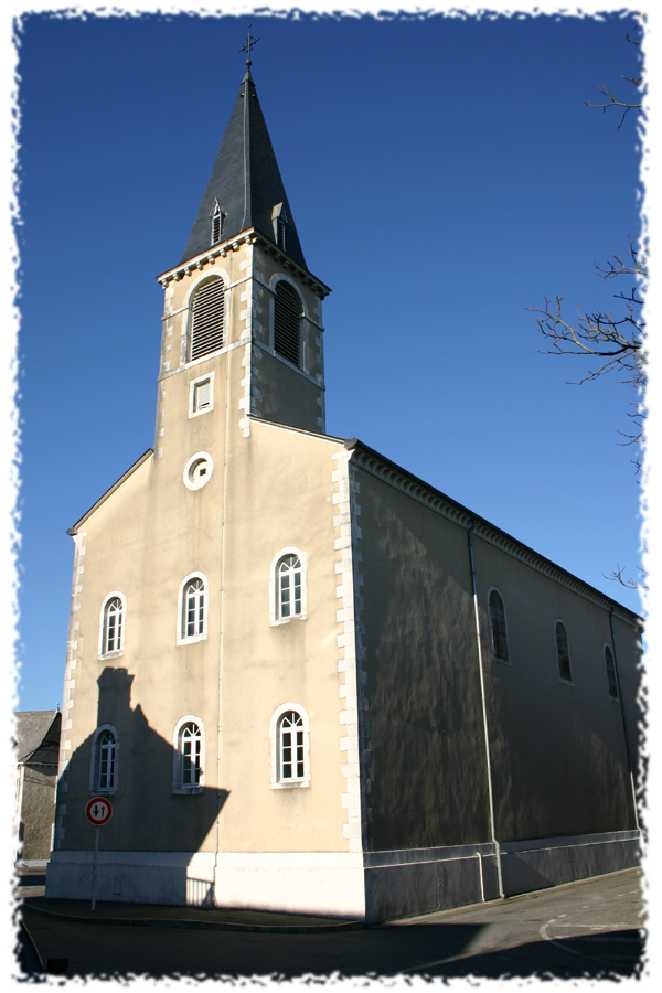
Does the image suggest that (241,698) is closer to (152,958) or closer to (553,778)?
(152,958)

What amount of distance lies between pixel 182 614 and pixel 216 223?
11870 millimetres

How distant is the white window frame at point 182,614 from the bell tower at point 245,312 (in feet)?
12.5

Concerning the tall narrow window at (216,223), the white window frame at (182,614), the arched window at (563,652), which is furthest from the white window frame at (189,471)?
the arched window at (563,652)

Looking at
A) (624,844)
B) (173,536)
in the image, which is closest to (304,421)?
(173,536)

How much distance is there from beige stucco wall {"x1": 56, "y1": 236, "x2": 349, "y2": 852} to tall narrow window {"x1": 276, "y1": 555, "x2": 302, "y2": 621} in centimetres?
32

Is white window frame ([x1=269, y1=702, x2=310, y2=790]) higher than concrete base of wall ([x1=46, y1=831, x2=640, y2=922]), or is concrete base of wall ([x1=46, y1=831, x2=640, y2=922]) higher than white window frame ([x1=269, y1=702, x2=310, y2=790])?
white window frame ([x1=269, y1=702, x2=310, y2=790])

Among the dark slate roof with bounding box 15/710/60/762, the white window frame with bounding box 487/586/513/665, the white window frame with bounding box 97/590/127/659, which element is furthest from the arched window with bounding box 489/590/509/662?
the dark slate roof with bounding box 15/710/60/762

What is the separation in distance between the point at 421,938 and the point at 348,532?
7742 mm

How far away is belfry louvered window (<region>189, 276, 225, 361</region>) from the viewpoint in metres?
23.4

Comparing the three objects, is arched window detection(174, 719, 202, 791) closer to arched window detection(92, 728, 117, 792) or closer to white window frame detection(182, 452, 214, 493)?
arched window detection(92, 728, 117, 792)

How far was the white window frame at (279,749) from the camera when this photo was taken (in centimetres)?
1700

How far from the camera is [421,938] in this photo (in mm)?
13406

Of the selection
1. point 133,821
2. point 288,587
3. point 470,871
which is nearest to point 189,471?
point 288,587

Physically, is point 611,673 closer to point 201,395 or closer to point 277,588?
point 277,588
